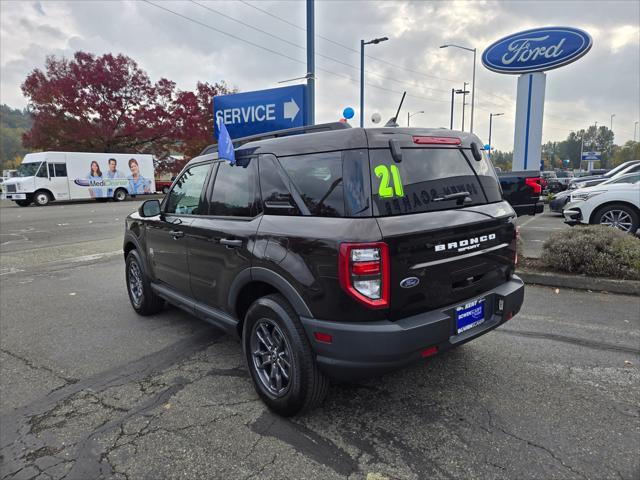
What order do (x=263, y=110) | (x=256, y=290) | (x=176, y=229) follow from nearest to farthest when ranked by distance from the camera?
(x=256, y=290)
(x=176, y=229)
(x=263, y=110)

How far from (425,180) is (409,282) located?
0.73m

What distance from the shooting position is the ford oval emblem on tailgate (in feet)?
8.07

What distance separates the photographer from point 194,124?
36281 mm

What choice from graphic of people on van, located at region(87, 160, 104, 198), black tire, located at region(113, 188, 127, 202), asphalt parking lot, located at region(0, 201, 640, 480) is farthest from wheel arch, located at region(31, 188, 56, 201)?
asphalt parking lot, located at region(0, 201, 640, 480)

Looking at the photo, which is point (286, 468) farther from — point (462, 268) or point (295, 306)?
point (462, 268)

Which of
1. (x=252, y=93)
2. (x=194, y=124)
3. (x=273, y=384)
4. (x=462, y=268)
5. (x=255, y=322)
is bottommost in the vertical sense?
(x=273, y=384)

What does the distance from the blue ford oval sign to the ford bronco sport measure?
14.5 m

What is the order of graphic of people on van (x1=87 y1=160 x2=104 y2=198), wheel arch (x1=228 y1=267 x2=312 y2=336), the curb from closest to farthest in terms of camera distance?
wheel arch (x1=228 y1=267 x2=312 y2=336)
the curb
graphic of people on van (x1=87 y1=160 x2=104 y2=198)

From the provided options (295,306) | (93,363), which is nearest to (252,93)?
(93,363)

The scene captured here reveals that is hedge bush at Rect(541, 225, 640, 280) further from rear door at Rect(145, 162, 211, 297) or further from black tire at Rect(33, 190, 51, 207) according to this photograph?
black tire at Rect(33, 190, 51, 207)

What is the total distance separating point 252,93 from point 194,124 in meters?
29.5

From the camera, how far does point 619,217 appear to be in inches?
346

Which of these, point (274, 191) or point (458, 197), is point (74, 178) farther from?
point (458, 197)

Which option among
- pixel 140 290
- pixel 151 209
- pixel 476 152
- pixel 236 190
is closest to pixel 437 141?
pixel 476 152
